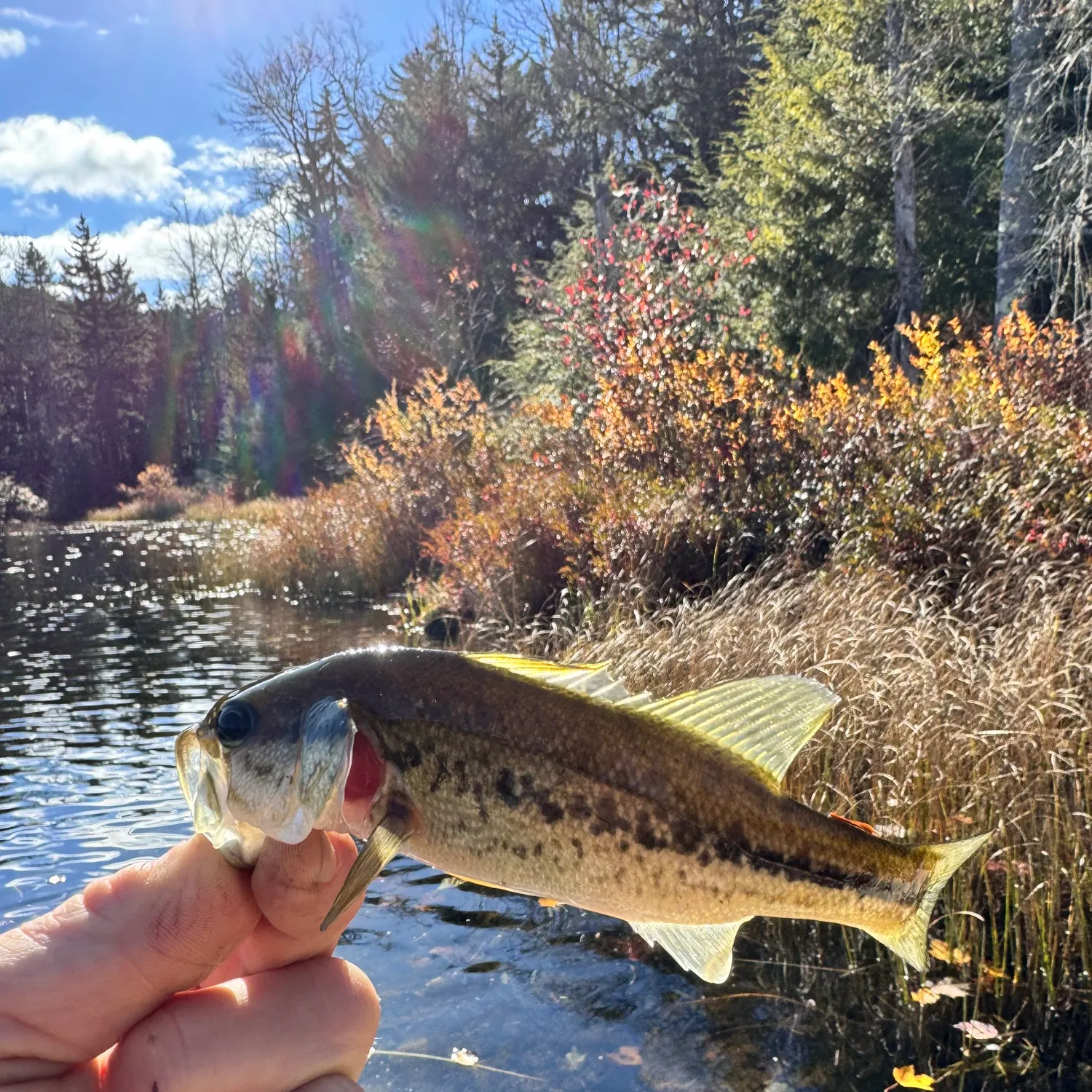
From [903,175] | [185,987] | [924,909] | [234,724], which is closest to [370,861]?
[234,724]

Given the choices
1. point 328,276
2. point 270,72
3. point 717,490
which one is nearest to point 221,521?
point 328,276

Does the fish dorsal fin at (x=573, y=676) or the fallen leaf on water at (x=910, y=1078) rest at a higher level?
the fish dorsal fin at (x=573, y=676)

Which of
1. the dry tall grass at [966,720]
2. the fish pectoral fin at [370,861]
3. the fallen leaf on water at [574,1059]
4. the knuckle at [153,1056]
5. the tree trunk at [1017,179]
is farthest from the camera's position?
the tree trunk at [1017,179]

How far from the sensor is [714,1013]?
502 cm

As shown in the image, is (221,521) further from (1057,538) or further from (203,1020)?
(203,1020)

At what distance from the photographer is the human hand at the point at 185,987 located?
4.72 feet

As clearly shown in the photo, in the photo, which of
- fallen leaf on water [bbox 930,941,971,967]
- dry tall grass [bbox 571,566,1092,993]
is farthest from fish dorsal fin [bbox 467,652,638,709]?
fallen leaf on water [bbox 930,941,971,967]

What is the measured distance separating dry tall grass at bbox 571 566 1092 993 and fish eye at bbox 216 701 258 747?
128 inches

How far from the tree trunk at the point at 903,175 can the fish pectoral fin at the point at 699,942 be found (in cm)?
1868

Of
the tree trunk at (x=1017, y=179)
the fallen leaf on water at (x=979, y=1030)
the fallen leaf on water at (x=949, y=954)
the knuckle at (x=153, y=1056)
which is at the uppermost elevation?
the tree trunk at (x=1017, y=179)

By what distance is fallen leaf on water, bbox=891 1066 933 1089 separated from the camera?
4344 mm

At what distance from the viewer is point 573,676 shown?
1499mm

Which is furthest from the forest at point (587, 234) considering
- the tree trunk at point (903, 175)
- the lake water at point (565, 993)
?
the lake water at point (565, 993)

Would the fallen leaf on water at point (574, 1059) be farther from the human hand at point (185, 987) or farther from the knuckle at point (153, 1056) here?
the knuckle at point (153, 1056)
